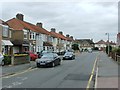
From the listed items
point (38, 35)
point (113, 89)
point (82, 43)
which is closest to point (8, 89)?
point (113, 89)

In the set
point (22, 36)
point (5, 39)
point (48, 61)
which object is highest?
point (22, 36)

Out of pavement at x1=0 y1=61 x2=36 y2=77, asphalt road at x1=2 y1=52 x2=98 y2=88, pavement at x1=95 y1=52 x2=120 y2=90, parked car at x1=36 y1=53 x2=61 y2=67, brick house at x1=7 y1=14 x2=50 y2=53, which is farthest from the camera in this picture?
brick house at x1=7 y1=14 x2=50 y2=53

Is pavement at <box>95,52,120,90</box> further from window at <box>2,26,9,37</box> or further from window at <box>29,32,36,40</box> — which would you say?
window at <box>29,32,36,40</box>

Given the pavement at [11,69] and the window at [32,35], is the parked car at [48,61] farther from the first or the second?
the window at [32,35]

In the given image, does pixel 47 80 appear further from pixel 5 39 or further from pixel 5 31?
pixel 5 39

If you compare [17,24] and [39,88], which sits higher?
[17,24]

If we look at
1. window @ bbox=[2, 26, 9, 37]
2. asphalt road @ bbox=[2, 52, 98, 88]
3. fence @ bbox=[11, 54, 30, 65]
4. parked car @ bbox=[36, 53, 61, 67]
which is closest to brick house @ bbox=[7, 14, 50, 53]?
window @ bbox=[2, 26, 9, 37]

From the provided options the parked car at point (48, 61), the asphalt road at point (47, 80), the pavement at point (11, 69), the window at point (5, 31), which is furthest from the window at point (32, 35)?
the asphalt road at point (47, 80)

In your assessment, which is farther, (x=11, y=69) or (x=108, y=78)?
(x=11, y=69)

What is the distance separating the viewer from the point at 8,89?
12820 millimetres

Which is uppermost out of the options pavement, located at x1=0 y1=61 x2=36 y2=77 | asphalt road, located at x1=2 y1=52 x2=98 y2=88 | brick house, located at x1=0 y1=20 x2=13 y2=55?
brick house, located at x1=0 y1=20 x2=13 y2=55

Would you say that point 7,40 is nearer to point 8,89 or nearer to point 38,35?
point 38,35

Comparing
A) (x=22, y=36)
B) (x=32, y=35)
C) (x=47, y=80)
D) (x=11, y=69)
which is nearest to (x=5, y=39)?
(x=22, y=36)

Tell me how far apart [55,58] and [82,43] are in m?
162
